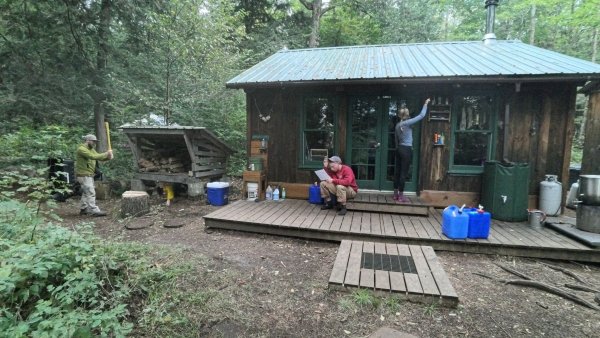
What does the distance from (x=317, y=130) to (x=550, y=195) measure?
446cm

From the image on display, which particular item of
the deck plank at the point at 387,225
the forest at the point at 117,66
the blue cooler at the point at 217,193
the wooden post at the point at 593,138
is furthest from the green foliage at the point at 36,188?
the wooden post at the point at 593,138

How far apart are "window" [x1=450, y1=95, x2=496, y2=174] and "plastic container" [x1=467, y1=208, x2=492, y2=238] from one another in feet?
5.66

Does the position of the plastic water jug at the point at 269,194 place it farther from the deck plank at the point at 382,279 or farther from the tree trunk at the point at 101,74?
the tree trunk at the point at 101,74

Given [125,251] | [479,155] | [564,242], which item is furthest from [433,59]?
[125,251]

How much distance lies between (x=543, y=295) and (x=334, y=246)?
99.1 inches

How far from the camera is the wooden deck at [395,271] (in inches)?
115

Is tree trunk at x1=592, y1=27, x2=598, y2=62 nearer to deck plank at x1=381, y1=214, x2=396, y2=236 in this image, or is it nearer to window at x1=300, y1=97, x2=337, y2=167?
window at x1=300, y1=97, x2=337, y2=167

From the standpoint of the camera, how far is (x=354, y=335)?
2484 mm

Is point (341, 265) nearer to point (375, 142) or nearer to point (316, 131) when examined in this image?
point (375, 142)

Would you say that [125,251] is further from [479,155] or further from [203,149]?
[479,155]

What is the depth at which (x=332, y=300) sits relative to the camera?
2.98 m

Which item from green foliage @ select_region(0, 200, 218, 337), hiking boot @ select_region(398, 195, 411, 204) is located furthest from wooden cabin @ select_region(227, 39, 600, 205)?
green foliage @ select_region(0, 200, 218, 337)

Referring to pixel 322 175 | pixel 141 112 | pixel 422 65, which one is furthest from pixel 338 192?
pixel 141 112

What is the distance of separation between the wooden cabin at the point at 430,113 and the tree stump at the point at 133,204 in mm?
2664
